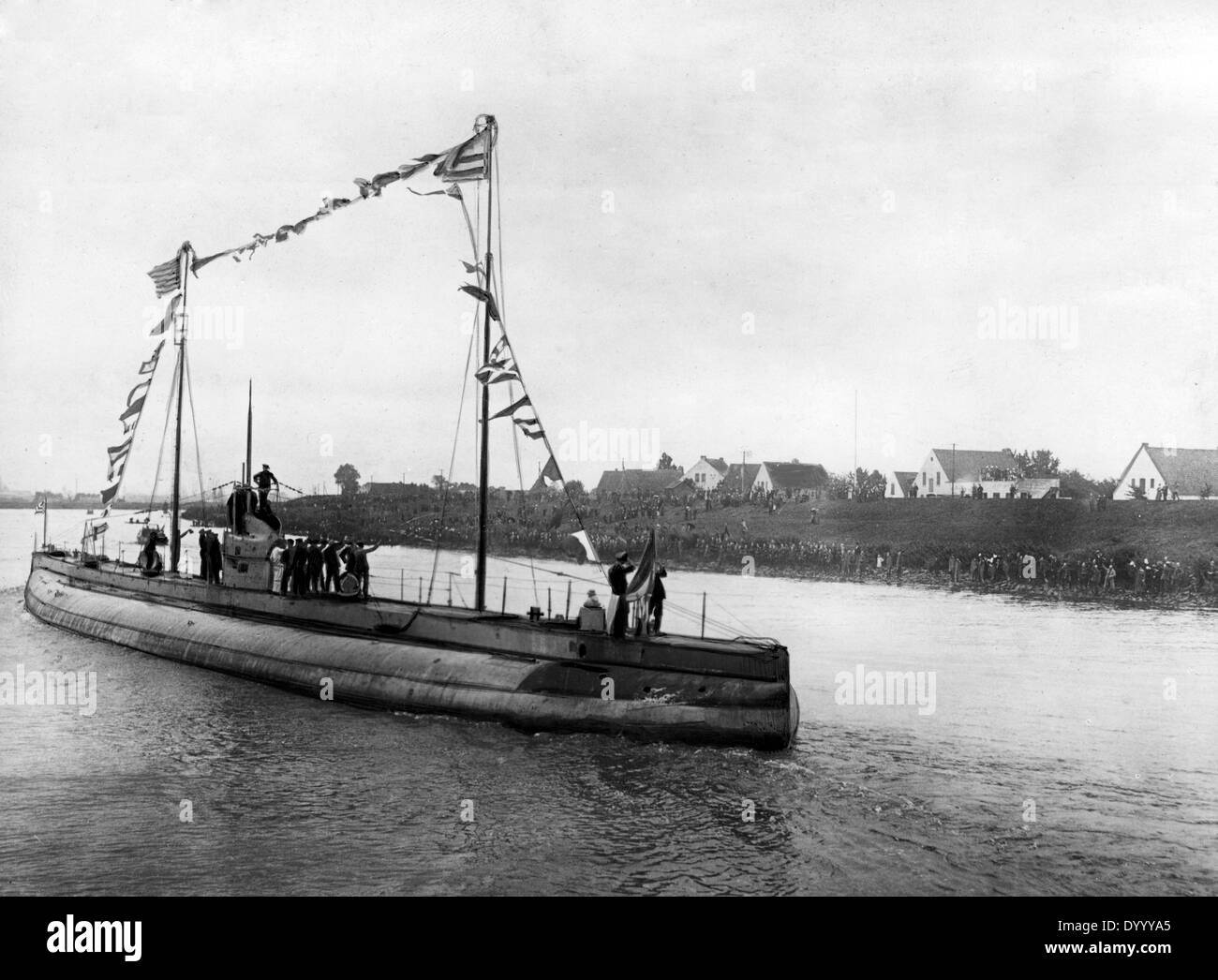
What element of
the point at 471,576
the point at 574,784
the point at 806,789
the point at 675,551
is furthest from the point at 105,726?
the point at 675,551

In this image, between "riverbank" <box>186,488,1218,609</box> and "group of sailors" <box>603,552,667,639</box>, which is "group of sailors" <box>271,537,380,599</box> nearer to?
"group of sailors" <box>603,552,667,639</box>

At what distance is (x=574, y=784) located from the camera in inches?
630

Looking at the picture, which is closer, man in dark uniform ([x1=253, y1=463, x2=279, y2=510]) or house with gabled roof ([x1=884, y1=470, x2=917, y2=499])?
man in dark uniform ([x1=253, y1=463, x2=279, y2=510])

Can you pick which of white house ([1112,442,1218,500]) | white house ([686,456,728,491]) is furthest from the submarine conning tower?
white house ([686,456,728,491])

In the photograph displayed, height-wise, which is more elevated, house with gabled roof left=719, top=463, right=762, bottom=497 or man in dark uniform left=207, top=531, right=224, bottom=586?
house with gabled roof left=719, top=463, right=762, bottom=497

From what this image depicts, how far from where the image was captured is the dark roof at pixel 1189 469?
59938 mm

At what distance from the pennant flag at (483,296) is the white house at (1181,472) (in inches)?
2025

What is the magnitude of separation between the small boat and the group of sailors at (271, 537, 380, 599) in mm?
319

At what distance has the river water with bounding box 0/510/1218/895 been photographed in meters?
12.3

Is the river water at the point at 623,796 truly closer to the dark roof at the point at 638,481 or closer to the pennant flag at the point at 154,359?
the pennant flag at the point at 154,359

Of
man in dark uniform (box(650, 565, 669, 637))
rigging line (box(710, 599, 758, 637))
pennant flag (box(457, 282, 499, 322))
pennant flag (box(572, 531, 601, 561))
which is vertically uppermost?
pennant flag (box(457, 282, 499, 322))

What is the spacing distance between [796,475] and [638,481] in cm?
1525
